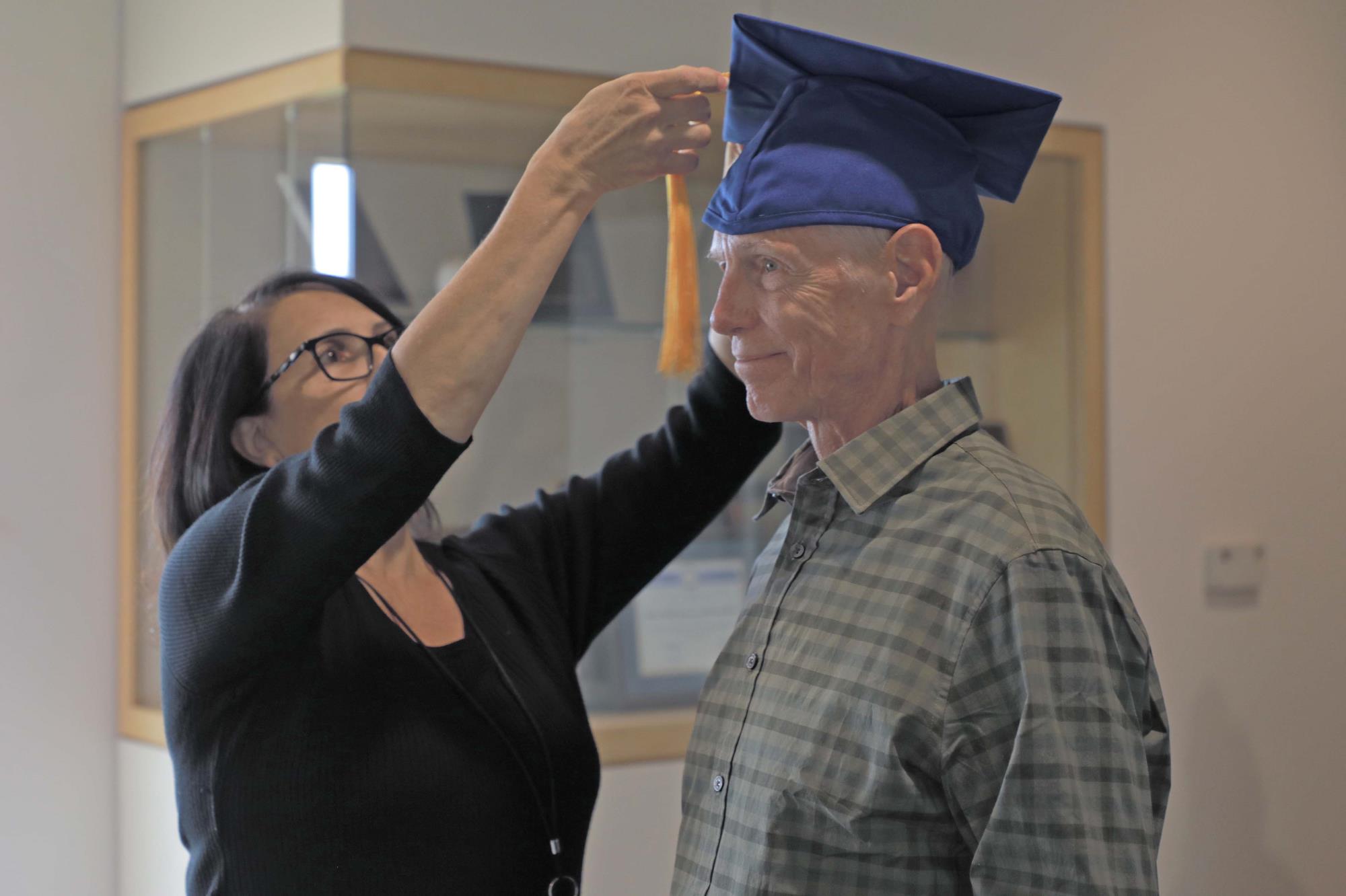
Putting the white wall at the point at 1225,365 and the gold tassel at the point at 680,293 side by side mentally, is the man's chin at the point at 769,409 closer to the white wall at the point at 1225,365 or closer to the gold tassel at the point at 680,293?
the gold tassel at the point at 680,293

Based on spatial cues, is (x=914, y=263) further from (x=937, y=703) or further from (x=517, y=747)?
(x=517, y=747)

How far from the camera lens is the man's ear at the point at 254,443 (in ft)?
4.58

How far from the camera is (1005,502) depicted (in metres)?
0.98

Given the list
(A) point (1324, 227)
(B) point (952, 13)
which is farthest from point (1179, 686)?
(B) point (952, 13)

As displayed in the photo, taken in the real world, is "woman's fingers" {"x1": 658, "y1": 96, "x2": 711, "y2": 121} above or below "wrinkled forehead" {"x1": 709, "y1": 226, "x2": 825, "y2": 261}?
above

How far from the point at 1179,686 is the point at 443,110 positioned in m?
1.67

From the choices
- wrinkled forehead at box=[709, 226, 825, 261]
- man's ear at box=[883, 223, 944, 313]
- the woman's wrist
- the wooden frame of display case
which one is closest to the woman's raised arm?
the woman's wrist

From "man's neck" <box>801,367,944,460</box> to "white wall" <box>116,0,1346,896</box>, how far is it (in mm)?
1372

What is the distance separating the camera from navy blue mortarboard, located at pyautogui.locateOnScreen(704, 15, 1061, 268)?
1043mm

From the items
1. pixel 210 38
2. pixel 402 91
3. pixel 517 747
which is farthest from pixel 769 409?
pixel 210 38

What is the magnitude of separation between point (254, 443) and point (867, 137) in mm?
726

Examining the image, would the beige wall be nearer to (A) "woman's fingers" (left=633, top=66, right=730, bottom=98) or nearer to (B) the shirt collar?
(A) "woman's fingers" (left=633, top=66, right=730, bottom=98)

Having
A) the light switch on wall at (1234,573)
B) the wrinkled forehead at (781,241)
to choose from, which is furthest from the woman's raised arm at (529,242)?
the light switch on wall at (1234,573)

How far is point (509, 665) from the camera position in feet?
4.50
